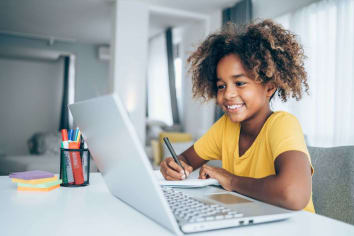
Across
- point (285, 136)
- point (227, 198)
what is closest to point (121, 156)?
point (227, 198)

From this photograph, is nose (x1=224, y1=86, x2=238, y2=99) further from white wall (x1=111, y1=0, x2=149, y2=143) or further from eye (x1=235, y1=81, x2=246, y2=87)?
white wall (x1=111, y1=0, x2=149, y2=143)

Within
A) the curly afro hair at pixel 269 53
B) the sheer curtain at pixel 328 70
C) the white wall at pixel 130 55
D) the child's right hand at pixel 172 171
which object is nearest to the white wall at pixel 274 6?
the sheer curtain at pixel 328 70

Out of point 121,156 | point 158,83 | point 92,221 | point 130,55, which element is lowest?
point 92,221

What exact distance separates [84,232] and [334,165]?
88 centimetres

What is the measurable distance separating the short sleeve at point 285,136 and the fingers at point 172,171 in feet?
0.95

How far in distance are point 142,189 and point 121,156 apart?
7 centimetres

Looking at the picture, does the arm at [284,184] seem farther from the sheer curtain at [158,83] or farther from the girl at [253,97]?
the sheer curtain at [158,83]

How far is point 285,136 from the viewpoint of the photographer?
3.14 ft

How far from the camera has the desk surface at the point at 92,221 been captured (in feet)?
1.91

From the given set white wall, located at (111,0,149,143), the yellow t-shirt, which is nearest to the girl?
the yellow t-shirt

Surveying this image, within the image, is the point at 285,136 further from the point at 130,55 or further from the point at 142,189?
the point at 130,55

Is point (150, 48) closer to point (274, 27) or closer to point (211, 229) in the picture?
point (274, 27)

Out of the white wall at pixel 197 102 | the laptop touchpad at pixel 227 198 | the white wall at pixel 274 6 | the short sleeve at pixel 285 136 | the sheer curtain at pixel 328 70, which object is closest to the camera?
the laptop touchpad at pixel 227 198

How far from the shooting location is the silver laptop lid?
0.53 metres
